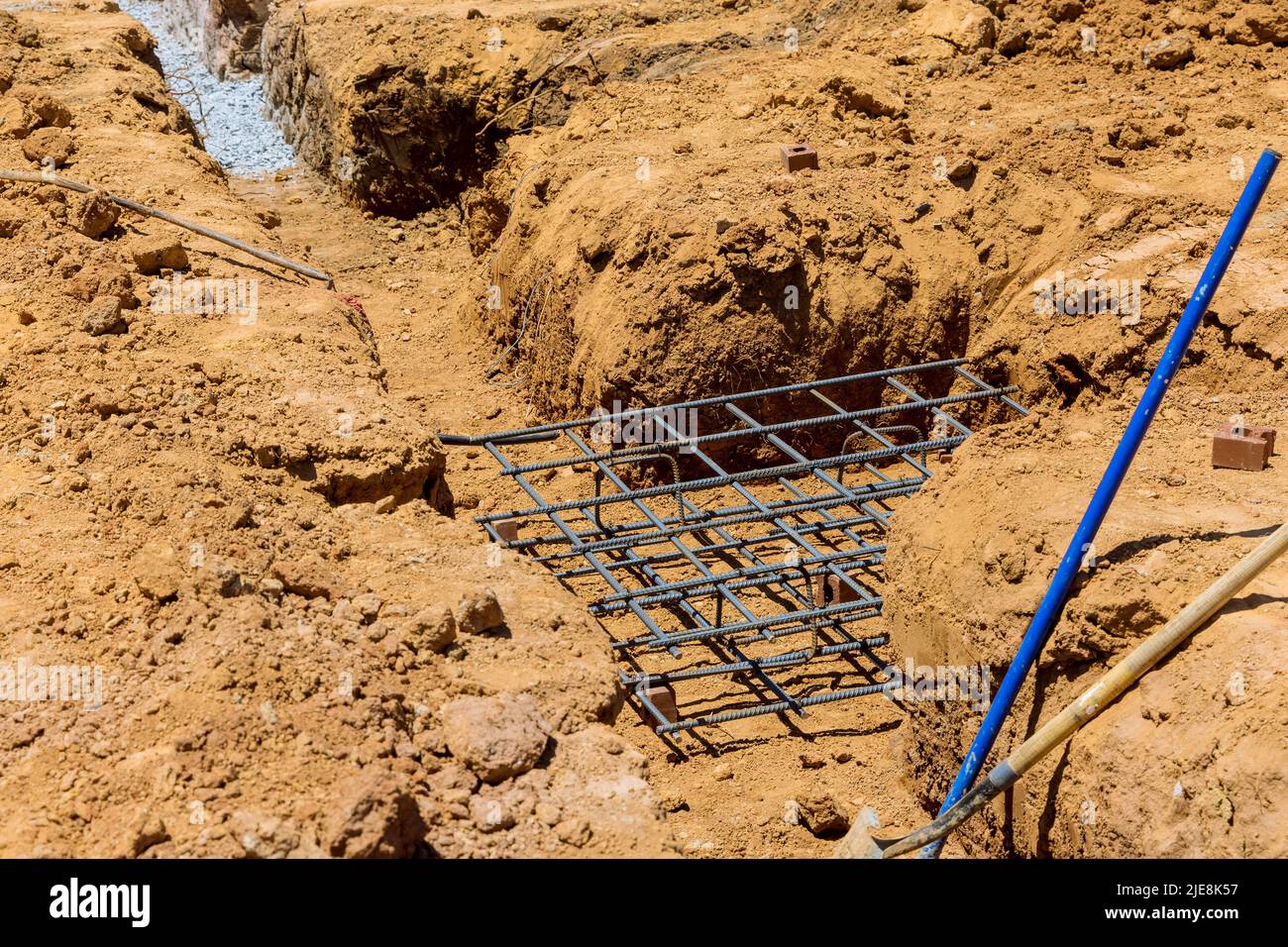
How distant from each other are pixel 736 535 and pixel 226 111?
42.7 feet

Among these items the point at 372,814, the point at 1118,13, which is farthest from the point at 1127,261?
the point at 372,814

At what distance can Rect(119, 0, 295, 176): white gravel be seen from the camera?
17156mm

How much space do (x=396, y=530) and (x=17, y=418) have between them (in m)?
2.08

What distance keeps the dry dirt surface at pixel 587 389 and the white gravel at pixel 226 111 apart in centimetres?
250

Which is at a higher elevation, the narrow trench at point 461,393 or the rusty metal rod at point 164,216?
the rusty metal rod at point 164,216

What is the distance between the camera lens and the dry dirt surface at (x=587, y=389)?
13.9 ft

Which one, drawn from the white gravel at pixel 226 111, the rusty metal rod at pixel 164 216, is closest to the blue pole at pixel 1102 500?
the rusty metal rod at pixel 164 216

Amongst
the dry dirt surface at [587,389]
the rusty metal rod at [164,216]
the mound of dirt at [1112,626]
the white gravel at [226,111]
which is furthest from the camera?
the white gravel at [226,111]

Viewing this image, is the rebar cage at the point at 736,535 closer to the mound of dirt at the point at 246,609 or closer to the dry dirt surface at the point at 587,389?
the dry dirt surface at the point at 587,389

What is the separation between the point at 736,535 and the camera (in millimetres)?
8789

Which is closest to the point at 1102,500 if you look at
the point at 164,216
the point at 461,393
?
the point at 164,216

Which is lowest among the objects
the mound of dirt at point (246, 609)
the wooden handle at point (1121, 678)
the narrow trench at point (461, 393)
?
the narrow trench at point (461, 393)
